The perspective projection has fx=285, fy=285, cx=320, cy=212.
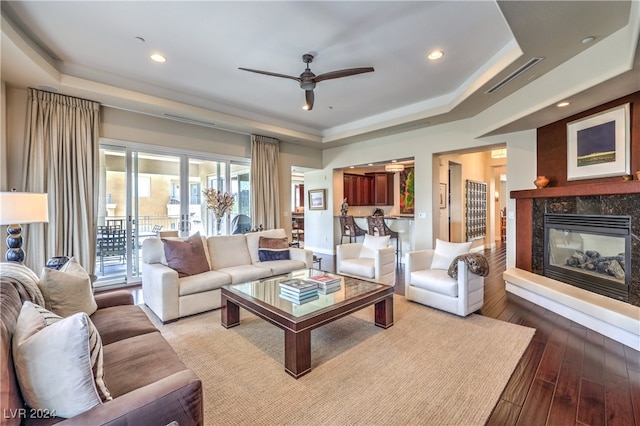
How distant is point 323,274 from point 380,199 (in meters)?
6.07

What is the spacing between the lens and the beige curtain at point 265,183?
6145 millimetres

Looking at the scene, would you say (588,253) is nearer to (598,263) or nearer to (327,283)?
(598,263)

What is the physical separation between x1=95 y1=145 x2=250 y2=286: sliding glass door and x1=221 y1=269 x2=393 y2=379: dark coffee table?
2.34 meters

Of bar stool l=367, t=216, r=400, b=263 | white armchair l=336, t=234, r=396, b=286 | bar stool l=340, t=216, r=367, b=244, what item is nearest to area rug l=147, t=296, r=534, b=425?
white armchair l=336, t=234, r=396, b=286

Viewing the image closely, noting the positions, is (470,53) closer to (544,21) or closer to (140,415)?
(544,21)

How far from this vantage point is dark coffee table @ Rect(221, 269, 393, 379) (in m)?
2.18

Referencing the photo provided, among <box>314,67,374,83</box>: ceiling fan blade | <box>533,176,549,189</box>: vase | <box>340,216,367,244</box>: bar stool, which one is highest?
<box>314,67,374,83</box>: ceiling fan blade

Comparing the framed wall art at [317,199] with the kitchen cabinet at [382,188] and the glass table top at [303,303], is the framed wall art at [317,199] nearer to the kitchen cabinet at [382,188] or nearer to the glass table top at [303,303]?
the kitchen cabinet at [382,188]

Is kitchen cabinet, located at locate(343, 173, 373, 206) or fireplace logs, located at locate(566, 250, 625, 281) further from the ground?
kitchen cabinet, located at locate(343, 173, 373, 206)

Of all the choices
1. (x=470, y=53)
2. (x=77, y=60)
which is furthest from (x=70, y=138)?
(x=470, y=53)

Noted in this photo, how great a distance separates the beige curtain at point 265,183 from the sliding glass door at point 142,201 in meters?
0.62

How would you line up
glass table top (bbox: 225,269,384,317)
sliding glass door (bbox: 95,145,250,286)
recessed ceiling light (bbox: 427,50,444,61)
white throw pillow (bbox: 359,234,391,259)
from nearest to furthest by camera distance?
1. glass table top (bbox: 225,269,384,317)
2. recessed ceiling light (bbox: 427,50,444,61)
3. white throw pillow (bbox: 359,234,391,259)
4. sliding glass door (bbox: 95,145,250,286)

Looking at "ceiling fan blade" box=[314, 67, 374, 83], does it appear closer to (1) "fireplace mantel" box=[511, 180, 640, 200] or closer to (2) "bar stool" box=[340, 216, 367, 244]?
(1) "fireplace mantel" box=[511, 180, 640, 200]

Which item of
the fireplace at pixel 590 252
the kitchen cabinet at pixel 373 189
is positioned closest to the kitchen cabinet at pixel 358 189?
the kitchen cabinet at pixel 373 189
